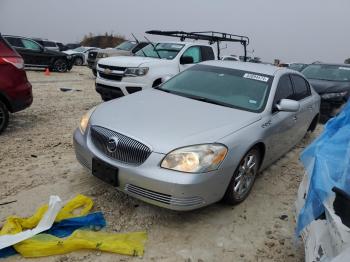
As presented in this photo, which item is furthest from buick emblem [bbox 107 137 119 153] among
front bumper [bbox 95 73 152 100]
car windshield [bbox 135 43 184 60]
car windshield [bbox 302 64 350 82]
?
car windshield [bbox 302 64 350 82]

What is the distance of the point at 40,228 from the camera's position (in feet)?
10.2

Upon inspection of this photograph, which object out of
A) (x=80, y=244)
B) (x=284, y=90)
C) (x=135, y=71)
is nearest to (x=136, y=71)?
(x=135, y=71)

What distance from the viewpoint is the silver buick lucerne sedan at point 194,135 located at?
3262 millimetres

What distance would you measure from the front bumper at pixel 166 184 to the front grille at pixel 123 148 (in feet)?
0.17

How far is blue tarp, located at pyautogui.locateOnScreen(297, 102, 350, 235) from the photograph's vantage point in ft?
7.78

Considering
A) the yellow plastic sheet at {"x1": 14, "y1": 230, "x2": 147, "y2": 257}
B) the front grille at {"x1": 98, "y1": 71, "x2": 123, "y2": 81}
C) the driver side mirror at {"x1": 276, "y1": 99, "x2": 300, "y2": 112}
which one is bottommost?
the front grille at {"x1": 98, "y1": 71, "x2": 123, "y2": 81}

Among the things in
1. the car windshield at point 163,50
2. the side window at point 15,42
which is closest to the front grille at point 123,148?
the car windshield at point 163,50

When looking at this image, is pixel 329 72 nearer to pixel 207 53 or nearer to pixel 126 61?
pixel 207 53

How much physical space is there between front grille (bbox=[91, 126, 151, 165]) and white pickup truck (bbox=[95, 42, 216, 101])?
3.79m

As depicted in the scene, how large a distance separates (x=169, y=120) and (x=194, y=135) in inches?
16.7

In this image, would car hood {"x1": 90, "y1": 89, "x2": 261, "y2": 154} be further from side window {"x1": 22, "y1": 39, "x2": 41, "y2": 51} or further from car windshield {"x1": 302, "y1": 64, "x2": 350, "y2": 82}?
side window {"x1": 22, "y1": 39, "x2": 41, "y2": 51}

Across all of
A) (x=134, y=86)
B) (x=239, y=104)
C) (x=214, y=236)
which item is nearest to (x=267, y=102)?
(x=239, y=104)

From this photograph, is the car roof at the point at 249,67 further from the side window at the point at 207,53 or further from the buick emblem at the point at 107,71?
the side window at the point at 207,53

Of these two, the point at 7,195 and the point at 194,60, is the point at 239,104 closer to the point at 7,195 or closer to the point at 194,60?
the point at 7,195
